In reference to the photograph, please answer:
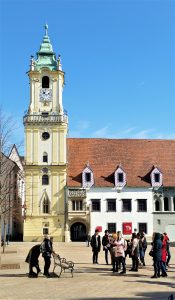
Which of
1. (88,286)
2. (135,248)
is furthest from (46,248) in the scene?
(135,248)

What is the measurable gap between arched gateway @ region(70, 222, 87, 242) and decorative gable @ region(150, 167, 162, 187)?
32.0ft

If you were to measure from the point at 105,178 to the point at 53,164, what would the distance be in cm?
648

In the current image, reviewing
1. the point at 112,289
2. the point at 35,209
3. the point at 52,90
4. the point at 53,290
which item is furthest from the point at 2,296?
the point at 52,90

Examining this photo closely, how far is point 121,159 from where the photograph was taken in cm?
6125

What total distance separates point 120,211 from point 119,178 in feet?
12.8

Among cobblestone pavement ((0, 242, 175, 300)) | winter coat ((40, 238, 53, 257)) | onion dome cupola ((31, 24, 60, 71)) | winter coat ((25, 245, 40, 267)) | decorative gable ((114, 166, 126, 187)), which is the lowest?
cobblestone pavement ((0, 242, 175, 300))

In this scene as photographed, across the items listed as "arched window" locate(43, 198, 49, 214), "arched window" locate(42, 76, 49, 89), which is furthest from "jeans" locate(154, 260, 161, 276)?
"arched window" locate(42, 76, 49, 89)

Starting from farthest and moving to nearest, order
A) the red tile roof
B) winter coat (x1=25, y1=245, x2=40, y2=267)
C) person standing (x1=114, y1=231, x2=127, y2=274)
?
1. the red tile roof
2. person standing (x1=114, y1=231, x2=127, y2=274)
3. winter coat (x1=25, y1=245, x2=40, y2=267)

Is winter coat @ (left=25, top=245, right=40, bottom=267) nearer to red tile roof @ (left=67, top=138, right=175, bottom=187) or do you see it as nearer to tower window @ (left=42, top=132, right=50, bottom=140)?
red tile roof @ (left=67, top=138, right=175, bottom=187)

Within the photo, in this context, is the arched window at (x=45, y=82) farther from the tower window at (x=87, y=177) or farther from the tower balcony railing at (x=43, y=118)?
the tower window at (x=87, y=177)

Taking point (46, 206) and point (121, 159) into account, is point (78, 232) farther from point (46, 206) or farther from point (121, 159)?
point (121, 159)

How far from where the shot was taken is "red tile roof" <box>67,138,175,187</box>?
5931cm

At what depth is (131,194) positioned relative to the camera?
58.4m

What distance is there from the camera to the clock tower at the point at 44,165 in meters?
57.6
